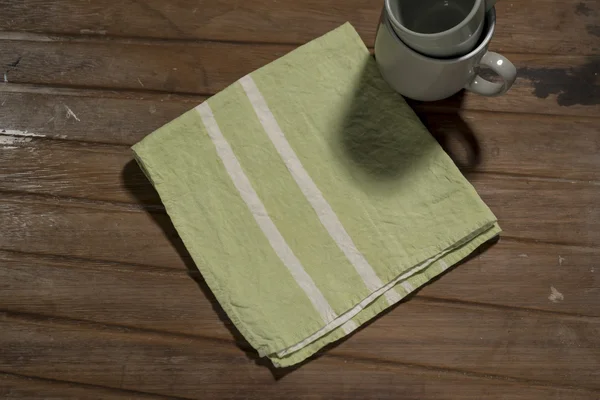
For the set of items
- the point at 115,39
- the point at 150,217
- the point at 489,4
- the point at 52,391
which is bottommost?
the point at 52,391

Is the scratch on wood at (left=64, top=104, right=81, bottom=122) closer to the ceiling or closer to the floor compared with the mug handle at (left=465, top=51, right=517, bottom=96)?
closer to the floor

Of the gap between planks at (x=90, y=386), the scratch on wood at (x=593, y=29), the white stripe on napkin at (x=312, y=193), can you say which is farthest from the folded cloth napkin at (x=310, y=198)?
the scratch on wood at (x=593, y=29)

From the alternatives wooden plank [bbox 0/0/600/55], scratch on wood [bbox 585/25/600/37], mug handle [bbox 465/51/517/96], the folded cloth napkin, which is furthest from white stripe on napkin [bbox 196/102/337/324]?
scratch on wood [bbox 585/25/600/37]

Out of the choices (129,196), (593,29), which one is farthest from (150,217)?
(593,29)

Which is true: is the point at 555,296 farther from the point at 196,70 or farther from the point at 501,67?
the point at 196,70

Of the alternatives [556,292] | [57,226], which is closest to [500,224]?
[556,292]

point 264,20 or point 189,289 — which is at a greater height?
point 264,20

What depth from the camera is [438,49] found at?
0.45m

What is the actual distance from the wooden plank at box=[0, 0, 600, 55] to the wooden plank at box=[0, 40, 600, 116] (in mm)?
14

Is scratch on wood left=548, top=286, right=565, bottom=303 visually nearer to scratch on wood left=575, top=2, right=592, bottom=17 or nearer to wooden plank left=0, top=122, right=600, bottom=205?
wooden plank left=0, top=122, right=600, bottom=205

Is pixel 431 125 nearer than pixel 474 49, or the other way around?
pixel 474 49

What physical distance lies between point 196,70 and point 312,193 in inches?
7.6

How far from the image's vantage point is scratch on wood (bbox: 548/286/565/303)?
0.52 metres

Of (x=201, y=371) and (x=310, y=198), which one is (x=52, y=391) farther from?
(x=310, y=198)
